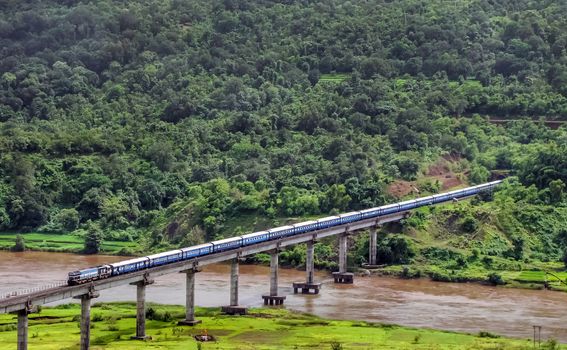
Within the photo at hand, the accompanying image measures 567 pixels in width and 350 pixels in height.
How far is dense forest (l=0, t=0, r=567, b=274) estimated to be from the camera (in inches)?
5217

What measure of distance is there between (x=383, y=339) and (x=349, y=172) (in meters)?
56.4

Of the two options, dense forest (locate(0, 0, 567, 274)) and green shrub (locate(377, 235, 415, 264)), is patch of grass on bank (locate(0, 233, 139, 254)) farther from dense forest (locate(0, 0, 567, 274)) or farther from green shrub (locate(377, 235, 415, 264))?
green shrub (locate(377, 235, 415, 264))

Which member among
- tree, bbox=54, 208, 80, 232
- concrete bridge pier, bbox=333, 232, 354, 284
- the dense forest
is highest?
the dense forest

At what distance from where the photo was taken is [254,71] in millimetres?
182875

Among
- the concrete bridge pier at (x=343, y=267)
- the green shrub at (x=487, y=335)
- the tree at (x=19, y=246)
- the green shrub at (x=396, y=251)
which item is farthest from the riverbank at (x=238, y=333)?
the tree at (x=19, y=246)

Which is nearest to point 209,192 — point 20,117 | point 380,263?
point 380,263

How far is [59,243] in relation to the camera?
133 metres

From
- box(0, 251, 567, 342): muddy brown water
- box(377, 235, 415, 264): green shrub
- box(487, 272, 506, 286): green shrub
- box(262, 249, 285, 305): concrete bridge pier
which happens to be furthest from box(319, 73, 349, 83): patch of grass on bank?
box(262, 249, 285, 305): concrete bridge pier

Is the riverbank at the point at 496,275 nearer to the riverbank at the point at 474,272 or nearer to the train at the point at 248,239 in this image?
the riverbank at the point at 474,272

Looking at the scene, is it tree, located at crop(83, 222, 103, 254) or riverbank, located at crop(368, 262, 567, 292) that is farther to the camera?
tree, located at crop(83, 222, 103, 254)

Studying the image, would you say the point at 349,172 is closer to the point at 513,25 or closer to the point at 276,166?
the point at 276,166

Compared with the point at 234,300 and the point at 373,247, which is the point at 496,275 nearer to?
the point at 373,247

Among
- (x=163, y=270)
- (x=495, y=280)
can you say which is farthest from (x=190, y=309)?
(x=495, y=280)

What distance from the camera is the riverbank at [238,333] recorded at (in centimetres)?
7962
